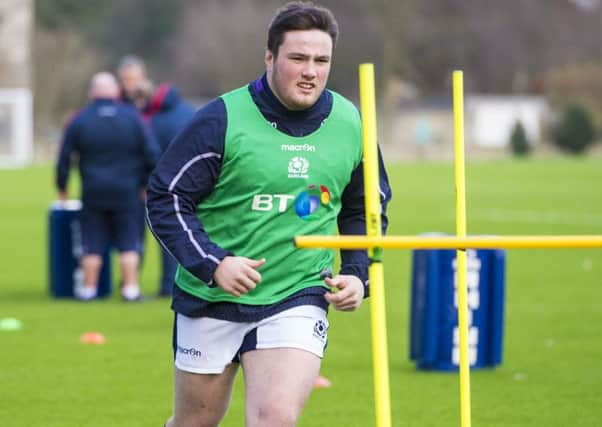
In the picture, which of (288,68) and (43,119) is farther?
(43,119)

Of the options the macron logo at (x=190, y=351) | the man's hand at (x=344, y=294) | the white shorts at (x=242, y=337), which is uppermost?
the man's hand at (x=344, y=294)

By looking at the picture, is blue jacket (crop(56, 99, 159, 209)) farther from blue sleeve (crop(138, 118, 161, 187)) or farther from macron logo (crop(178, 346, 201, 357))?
macron logo (crop(178, 346, 201, 357))

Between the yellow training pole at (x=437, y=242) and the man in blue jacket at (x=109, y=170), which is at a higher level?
the man in blue jacket at (x=109, y=170)

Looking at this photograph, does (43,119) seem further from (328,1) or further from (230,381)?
(230,381)

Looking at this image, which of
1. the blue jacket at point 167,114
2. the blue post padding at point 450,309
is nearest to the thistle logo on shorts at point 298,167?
the blue post padding at point 450,309

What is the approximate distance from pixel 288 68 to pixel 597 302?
9.29 m

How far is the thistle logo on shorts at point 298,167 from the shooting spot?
548 centimetres

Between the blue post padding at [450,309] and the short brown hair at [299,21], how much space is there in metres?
4.29

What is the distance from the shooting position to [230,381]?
5.66m

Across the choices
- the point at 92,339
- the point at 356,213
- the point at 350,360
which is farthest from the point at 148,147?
the point at 356,213

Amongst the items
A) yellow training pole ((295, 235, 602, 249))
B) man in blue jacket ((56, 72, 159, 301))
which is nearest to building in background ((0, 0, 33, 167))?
man in blue jacket ((56, 72, 159, 301))

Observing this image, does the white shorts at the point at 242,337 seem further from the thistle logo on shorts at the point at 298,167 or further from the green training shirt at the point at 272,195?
the thistle logo on shorts at the point at 298,167

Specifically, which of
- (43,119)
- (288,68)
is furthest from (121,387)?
(43,119)

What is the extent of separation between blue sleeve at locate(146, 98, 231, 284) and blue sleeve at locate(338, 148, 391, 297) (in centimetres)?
56
